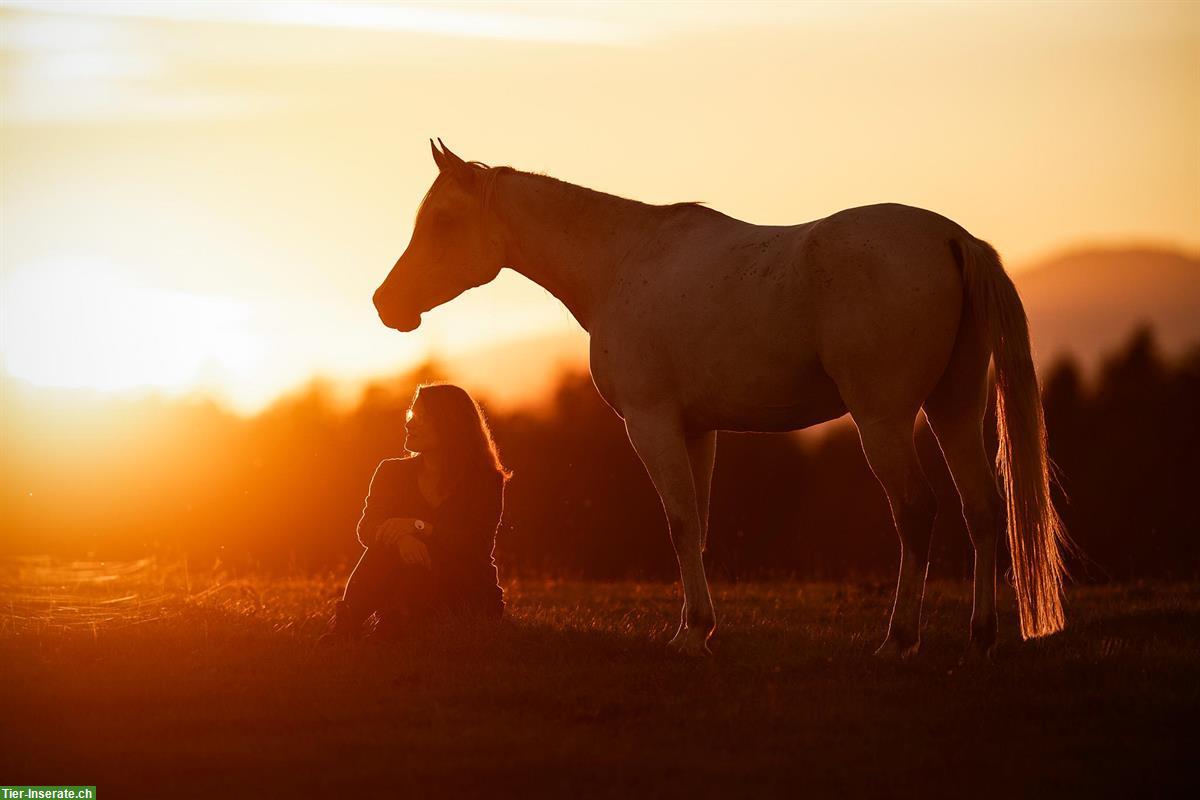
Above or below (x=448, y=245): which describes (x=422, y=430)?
below

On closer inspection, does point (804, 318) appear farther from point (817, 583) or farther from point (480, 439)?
point (817, 583)

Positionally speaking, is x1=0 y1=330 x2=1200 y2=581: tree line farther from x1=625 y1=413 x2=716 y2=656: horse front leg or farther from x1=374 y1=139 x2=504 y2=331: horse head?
x1=625 y1=413 x2=716 y2=656: horse front leg

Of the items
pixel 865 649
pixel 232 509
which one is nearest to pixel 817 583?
pixel 865 649

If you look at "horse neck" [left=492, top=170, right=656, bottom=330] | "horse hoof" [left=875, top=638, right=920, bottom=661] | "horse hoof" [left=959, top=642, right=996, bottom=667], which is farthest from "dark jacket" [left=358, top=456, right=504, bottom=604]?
"horse hoof" [left=959, top=642, right=996, bottom=667]

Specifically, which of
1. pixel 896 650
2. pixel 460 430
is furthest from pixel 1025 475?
pixel 460 430

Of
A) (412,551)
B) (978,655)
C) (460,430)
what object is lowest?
(978,655)

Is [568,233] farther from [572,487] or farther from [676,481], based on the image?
[572,487]

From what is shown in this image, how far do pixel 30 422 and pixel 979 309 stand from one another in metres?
24.8

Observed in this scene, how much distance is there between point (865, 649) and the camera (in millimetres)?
8672

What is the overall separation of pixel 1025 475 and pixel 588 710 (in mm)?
3097

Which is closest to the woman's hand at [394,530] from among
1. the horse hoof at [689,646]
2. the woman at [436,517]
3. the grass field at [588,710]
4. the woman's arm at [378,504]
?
the woman at [436,517]

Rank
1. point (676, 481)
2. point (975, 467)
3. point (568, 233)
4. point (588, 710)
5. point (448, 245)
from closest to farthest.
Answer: point (588, 710)
point (975, 467)
point (676, 481)
point (568, 233)
point (448, 245)

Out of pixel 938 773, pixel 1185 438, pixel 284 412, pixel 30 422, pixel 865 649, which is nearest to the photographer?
pixel 938 773

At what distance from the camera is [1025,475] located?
822 cm
